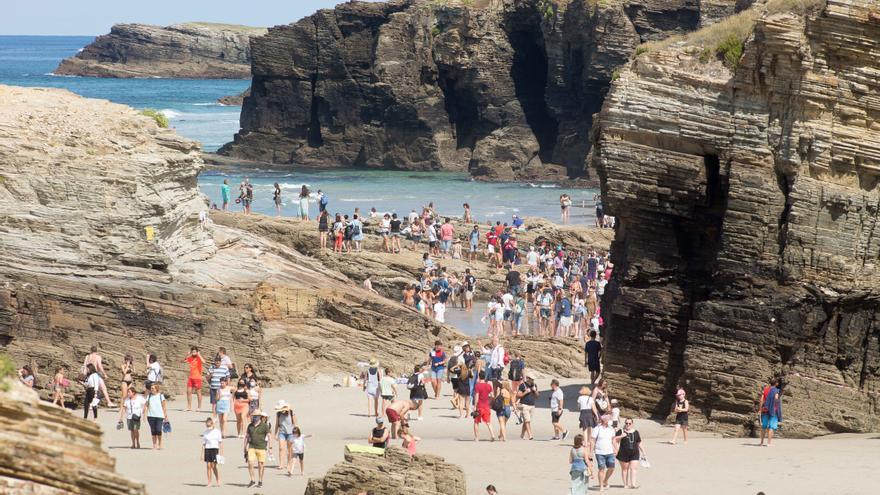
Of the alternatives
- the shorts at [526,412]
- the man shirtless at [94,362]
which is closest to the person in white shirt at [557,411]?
the shorts at [526,412]

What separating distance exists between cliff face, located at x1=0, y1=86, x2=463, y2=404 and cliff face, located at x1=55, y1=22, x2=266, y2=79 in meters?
137

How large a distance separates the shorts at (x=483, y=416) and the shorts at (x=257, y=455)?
4.37m

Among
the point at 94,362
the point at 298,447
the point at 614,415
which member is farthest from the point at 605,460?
the point at 94,362

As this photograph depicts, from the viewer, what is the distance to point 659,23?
70875mm

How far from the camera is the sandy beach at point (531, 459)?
2014 centimetres

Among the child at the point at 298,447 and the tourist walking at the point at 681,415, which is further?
the tourist walking at the point at 681,415

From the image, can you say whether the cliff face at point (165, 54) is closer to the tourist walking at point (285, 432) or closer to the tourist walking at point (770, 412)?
the tourist walking at point (285, 432)

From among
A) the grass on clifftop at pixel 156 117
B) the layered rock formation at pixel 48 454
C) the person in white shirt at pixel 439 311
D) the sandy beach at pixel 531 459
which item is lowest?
the person in white shirt at pixel 439 311

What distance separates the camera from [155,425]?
862 inches

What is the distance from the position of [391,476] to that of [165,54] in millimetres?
157346

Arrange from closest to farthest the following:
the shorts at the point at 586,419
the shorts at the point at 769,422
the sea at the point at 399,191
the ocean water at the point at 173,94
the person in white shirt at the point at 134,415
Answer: the person in white shirt at the point at 134,415 → the shorts at the point at 586,419 → the shorts at the point at 769,422 → the sea at the point at 399,191 → the ocean water at the point at 173,94

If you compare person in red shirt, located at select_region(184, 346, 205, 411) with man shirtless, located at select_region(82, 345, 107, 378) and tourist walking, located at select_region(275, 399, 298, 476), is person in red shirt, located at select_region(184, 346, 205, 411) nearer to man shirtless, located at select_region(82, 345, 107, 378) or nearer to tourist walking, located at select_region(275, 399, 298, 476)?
man shirtless, located at select_region(82, 345, 107, 378)

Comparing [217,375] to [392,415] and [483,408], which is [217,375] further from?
[483,408]

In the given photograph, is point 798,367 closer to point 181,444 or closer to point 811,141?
point 811,141
